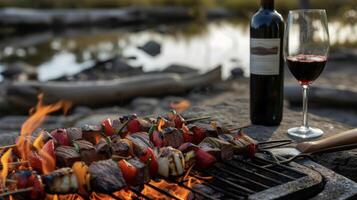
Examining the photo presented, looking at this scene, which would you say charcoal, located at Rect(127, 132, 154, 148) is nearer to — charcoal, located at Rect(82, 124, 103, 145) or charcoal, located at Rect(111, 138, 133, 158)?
charcoal, located at Rect(111, 138, 133, 158)

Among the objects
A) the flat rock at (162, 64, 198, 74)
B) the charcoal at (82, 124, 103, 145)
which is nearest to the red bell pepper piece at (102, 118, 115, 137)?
the charcoal at (82, 124, 103, 145)

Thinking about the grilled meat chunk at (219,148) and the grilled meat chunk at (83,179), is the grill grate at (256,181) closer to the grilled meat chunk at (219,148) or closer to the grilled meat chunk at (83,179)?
the grilled meat chunk at (219,148)

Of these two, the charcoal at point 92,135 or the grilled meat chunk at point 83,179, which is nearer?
the grilled meat chunk at point 83,179

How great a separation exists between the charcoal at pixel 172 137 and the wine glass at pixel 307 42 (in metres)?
0.79

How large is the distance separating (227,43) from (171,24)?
691cm

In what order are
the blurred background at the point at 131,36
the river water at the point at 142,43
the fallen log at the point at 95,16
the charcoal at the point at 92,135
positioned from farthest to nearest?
the fallen log at the point at 95,16 < the river water at the point at 142,43 < the blurred background at the point at 131,36 < the charcoal at the point at 92,135

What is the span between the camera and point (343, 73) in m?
10.3

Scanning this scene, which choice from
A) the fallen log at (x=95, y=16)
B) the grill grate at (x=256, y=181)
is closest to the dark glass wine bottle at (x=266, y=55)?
the grill grate at (x=256, y=181)

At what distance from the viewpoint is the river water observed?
13.6 m

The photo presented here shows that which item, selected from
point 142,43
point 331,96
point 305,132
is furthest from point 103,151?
point 142,43

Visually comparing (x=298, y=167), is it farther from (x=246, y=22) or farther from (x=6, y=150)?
(x=246, y=22)

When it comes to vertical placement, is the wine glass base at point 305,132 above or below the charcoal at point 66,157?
below

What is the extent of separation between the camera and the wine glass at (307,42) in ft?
8.75

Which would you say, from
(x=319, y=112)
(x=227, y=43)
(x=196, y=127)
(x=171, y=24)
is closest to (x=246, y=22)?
A: (x=171, y=24)
